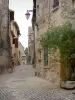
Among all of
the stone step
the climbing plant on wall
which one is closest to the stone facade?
the climbing plant on wall

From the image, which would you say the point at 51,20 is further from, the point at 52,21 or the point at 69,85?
the point at 69,85

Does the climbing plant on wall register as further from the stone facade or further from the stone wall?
the stone facade

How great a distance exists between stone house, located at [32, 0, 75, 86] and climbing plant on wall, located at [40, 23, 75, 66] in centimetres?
110

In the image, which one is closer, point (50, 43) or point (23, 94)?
point (23, 94)

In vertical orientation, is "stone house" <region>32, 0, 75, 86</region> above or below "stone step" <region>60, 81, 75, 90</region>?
above

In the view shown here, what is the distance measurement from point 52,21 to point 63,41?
4.12 metres

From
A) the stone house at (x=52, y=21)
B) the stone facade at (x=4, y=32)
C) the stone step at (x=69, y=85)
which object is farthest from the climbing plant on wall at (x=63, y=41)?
the stone facade at (x=4, y=32)

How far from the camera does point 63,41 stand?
15.0 meters

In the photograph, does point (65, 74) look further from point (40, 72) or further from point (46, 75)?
point (40, 72)

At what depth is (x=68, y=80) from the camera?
1536 centimetres

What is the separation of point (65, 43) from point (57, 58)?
1.89 meters

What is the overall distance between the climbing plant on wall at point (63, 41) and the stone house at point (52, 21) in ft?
3.60

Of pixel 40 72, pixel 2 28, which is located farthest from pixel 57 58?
pixel 2 28

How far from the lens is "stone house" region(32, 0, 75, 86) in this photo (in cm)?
1716
